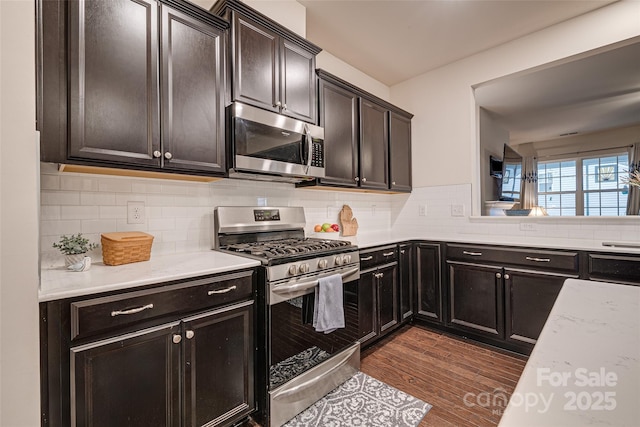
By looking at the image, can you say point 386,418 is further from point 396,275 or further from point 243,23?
point 243,23

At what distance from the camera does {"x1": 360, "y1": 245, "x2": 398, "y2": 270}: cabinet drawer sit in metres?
2.34

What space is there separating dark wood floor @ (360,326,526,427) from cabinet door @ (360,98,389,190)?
154cm

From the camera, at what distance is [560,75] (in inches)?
132

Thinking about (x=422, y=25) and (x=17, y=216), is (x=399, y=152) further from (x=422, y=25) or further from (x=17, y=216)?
(x=17, y=216)

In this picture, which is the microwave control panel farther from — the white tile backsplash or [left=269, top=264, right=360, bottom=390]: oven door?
[left=269, top=264, right=360, bottom=390]: oven door

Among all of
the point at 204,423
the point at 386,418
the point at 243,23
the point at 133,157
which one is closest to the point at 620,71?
the point at 243,23

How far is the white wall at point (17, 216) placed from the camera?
82 cm

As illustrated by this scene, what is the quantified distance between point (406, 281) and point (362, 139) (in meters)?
1.48

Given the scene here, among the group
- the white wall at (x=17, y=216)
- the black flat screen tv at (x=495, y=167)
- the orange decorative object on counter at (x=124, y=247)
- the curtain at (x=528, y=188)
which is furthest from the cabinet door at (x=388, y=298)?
the curtain at (x=528, y=188)

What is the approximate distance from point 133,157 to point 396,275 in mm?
2266

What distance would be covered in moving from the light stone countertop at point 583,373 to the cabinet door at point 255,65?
1.89 m

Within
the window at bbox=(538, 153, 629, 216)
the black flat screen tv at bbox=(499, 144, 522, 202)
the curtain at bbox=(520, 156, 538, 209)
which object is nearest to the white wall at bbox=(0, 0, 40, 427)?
the black flat screen tv at bbox=(499, 144, 522, 202)

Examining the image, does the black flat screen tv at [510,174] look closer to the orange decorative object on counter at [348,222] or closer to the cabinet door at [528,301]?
the cabinet door at [528,301]

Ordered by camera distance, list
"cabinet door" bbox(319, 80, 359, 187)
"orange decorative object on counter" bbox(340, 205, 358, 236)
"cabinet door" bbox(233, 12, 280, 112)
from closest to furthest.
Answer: "cabinet door" bbox(233, 12, 280, 112) < "cabinet door" bbox(319, 80, 359, 187) < "orange decorative object on counter" bbox(340, 205, 358, 236)
